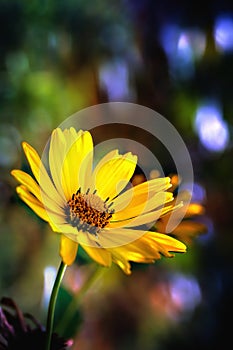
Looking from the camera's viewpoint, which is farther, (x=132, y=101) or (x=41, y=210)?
(x=132, y=101)

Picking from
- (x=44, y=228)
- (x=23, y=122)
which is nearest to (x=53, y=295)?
(x=44, y=228)

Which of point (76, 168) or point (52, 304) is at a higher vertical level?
point (76, 168)

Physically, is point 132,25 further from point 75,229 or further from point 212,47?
point 75,229

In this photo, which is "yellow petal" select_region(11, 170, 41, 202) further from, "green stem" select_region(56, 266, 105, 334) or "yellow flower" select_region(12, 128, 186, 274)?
"green stem" select_region(56, 266, 105, 334)

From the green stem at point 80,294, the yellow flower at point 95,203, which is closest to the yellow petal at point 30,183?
the yellow flower at point 95,203

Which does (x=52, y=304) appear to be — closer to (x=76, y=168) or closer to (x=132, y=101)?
(x=76, y=168)

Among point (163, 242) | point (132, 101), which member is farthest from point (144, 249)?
point (132, 101)

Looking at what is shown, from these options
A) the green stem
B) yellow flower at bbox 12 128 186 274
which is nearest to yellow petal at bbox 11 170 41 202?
yellow flower at bbox 12 128 186 274
